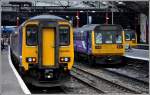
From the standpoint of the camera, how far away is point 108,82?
20.2 m

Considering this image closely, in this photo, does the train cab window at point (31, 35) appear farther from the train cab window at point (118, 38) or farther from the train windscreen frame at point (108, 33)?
the train cab window at point (118, 38)

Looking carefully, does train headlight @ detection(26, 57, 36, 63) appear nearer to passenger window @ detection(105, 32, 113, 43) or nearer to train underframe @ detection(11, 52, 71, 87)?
train underframe @ detection(11, 52, 71, 87)

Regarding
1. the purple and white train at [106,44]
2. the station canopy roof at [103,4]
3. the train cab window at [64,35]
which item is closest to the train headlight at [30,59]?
the train cab window at [64,35]

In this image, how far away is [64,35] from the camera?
17234 millimetres

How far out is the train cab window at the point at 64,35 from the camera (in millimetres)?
17039

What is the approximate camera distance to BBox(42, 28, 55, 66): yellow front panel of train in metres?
16.7

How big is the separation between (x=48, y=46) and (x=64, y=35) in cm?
88

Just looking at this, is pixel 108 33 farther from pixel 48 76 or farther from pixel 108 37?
pixel 48 76

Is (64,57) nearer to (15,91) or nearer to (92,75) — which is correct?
(15,91)

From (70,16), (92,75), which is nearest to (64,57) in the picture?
(92,75)

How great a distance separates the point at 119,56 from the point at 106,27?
1.87 meters

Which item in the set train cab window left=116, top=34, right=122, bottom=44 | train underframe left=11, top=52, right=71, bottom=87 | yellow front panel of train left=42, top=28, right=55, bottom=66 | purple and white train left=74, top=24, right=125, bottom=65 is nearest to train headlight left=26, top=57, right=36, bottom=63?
train underframe left=11, top=52, right=71, bottom=87

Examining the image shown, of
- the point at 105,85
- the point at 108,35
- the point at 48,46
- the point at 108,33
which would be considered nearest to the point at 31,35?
the point at 48,46

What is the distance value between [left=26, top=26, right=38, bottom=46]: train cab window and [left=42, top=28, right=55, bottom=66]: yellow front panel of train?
55cm
